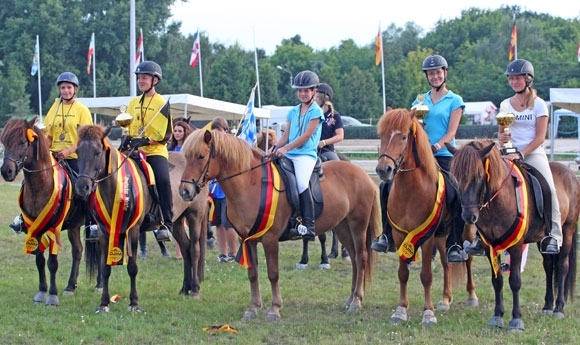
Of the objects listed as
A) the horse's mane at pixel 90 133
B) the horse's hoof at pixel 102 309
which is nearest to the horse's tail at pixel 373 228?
the horse's hoof at pixel 102 309

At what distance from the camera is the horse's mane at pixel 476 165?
24.6 feet

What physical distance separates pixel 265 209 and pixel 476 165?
2.34 meters

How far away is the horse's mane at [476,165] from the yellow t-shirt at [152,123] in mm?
3651

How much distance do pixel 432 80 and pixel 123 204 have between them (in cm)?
369

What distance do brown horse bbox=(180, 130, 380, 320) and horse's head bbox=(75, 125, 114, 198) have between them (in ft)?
3.09

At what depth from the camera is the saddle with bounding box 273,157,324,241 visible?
883cm

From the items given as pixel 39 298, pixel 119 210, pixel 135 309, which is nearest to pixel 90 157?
pixel 119 210

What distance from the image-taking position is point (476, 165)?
7.51 m

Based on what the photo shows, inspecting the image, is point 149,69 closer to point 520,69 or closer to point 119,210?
point 119,210

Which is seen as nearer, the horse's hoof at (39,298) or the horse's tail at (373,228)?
the horse's hoof at (39,298)

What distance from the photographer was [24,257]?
42.9 ft

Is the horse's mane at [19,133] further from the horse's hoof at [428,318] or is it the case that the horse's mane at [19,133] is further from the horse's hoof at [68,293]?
the horse's hoof at [428,318]

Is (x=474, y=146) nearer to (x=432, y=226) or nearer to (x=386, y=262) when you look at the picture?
(x=432, y=226)

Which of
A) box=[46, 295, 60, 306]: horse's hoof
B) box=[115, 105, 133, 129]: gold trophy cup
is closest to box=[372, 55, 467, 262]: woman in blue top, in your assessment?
box=[115, 105, 133, 129]: gold trophy cup
